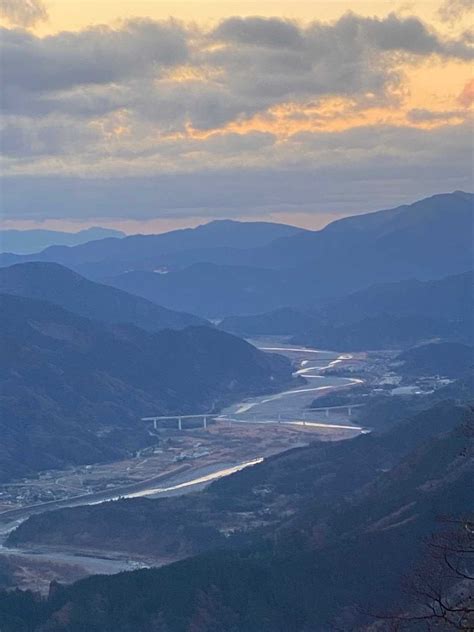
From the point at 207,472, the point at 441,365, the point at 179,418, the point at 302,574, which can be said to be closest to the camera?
the point at 302,574

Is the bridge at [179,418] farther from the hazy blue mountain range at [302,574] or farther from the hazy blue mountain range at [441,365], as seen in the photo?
the hazy blue mountain range at [302,574]

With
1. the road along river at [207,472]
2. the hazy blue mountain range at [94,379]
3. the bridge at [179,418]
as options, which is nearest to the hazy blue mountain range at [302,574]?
the road along river at [207,472]

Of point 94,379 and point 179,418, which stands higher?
point 94,379

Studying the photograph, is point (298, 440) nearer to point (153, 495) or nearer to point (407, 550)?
point (153, 495)

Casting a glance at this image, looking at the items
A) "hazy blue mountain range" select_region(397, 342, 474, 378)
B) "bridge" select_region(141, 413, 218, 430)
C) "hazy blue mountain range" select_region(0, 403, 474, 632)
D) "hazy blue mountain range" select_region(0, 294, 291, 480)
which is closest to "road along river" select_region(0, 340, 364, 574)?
"bridge" select_region(141, 413, 218, 430)

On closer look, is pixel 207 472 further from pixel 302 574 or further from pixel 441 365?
pixel 441 365

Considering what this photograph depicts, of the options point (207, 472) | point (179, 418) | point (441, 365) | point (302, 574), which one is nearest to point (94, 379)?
point (179, 418)

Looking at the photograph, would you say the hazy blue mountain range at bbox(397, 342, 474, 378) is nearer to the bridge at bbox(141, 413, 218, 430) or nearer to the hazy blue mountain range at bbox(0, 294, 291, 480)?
the hazy blue mountain range at bbox(0, 294, 291, 480)
